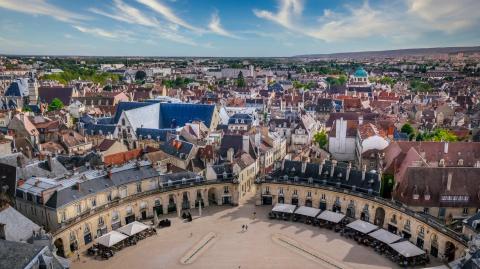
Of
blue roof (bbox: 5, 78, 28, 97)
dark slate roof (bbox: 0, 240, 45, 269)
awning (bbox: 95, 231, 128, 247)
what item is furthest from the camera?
blue roof (bbox: 5, 78, 28, 97)

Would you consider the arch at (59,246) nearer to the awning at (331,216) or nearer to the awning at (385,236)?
the awning at (331,216)

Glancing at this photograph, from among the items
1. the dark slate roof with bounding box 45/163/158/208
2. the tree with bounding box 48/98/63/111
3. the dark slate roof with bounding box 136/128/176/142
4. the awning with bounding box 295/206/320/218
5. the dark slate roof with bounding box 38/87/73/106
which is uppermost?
the dark slate roof with bounding box 38/87/73/106

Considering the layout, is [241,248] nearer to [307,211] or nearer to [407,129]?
[307,211]

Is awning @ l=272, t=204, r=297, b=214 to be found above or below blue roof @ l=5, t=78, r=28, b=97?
below

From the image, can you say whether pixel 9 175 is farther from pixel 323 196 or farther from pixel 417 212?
pixel 417 212

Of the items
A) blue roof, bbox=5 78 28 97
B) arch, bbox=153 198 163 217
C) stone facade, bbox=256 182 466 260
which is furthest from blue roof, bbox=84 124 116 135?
blue roof, bbox=5 78 28 97

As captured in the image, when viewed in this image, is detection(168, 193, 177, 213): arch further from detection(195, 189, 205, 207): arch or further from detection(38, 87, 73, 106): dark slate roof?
detection(38, 87, 73, 106): dark slate roof

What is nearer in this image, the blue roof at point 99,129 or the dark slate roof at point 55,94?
the blue roof at point 99,129

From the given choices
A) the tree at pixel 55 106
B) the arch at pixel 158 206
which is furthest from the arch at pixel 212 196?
the tree at pixel 55 106
